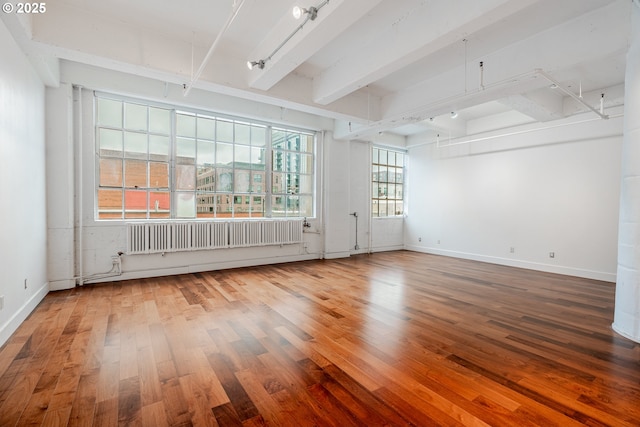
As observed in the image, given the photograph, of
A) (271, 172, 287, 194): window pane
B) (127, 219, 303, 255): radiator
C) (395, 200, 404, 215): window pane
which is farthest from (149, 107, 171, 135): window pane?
(395, 200, 404, 215): window pane

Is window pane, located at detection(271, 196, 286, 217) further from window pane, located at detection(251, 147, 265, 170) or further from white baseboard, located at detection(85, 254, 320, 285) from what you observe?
white baseboard, located at detection(85, 254, 320, 285)

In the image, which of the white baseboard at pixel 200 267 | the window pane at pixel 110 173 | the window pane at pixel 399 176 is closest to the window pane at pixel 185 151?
the window pane at pixel 110 173

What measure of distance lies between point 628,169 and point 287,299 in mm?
3942

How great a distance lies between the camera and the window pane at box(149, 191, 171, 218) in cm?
520

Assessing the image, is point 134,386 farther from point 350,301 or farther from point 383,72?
point 383,72

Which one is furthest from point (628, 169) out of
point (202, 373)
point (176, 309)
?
point (176, 309)

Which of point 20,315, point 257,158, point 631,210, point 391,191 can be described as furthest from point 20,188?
point 391,191

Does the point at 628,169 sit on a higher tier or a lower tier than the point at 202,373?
higher

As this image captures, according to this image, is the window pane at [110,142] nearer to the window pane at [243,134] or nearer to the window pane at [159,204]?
the window pane at [159,204]

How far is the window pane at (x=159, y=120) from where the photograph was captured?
5.18 m

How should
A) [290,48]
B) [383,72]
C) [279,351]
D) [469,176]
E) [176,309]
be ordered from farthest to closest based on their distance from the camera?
[469,176]
[383,72]
[176,309]
[290,48]
[279,351]

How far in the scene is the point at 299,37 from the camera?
3139 millimetres

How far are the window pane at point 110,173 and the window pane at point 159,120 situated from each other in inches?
32.1

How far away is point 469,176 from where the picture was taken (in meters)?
7.20
